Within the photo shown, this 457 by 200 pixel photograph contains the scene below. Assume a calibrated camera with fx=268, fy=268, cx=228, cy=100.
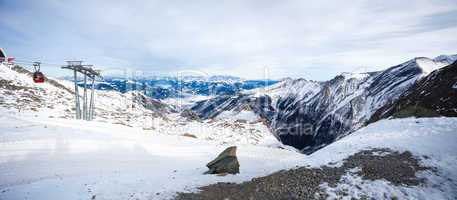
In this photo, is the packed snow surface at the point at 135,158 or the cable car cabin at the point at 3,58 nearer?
the packed snow surface at the point at 135,158

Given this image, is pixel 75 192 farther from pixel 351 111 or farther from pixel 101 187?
pixel 351 111

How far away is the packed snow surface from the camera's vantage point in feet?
51.9

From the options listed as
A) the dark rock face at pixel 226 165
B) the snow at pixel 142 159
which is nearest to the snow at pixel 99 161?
the snow at pixel 142 159

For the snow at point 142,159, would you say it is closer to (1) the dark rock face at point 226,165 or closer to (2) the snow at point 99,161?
(2) the snow at point 99,161

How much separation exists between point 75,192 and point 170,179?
5885 mm

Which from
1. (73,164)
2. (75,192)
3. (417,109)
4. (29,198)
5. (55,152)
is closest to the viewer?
(29,198)

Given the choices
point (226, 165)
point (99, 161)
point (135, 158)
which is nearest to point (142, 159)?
point (135, 158)

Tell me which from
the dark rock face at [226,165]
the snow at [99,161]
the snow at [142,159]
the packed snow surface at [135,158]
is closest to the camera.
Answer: the snow at [142,159]

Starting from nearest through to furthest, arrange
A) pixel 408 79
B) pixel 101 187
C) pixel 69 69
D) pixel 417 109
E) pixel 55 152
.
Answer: pixel 101 187, pixel 55 152, pixel 417 109, pixel 69 69, pixel 408 79

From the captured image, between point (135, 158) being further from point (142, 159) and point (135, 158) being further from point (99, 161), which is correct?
point (99, 161)

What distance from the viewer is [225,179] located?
61.5 feet

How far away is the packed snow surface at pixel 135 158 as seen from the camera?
51.9 ft

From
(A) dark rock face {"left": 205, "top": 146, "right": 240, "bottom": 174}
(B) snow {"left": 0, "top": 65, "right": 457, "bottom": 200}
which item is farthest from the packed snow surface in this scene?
(A) dark rock face {"left": 205, "top": 146, "right": 240, "bottom": 174}

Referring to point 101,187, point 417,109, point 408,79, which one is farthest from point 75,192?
point 408,79
